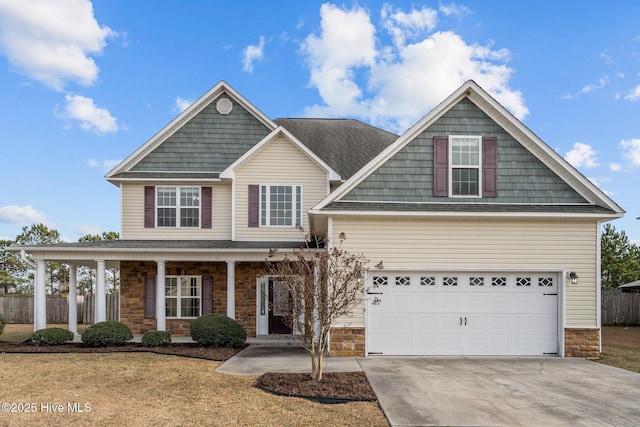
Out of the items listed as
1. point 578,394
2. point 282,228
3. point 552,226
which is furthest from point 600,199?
point 282,228

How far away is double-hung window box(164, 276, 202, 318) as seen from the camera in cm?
1575

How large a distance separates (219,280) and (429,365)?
8317 millimetres

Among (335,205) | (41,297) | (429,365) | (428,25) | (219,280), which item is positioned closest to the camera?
(429,365)

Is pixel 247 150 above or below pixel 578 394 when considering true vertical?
above

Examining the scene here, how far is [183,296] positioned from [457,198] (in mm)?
9932

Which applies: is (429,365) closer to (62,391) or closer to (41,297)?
(62,391)

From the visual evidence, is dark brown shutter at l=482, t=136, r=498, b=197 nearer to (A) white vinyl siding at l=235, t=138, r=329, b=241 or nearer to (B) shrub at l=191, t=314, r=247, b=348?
(A) white vinyl siding at l=235, t=138, r=329, b=241

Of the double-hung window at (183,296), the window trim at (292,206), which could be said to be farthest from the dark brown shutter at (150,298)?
the window trim at (292,206)

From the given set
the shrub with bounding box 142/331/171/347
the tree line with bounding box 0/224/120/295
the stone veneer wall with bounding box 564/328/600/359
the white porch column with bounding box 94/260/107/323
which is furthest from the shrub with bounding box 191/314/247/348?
the tree line with bounding box 0/224/120/295

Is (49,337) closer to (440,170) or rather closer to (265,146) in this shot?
(265,146)

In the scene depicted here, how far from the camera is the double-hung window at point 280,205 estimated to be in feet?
50.9

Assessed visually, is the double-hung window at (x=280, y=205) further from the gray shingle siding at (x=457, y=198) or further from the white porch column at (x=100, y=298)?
the white porch column at (x=100, y=298)

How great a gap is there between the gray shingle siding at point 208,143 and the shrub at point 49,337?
5.88 meters

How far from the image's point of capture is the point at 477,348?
11727 mm
